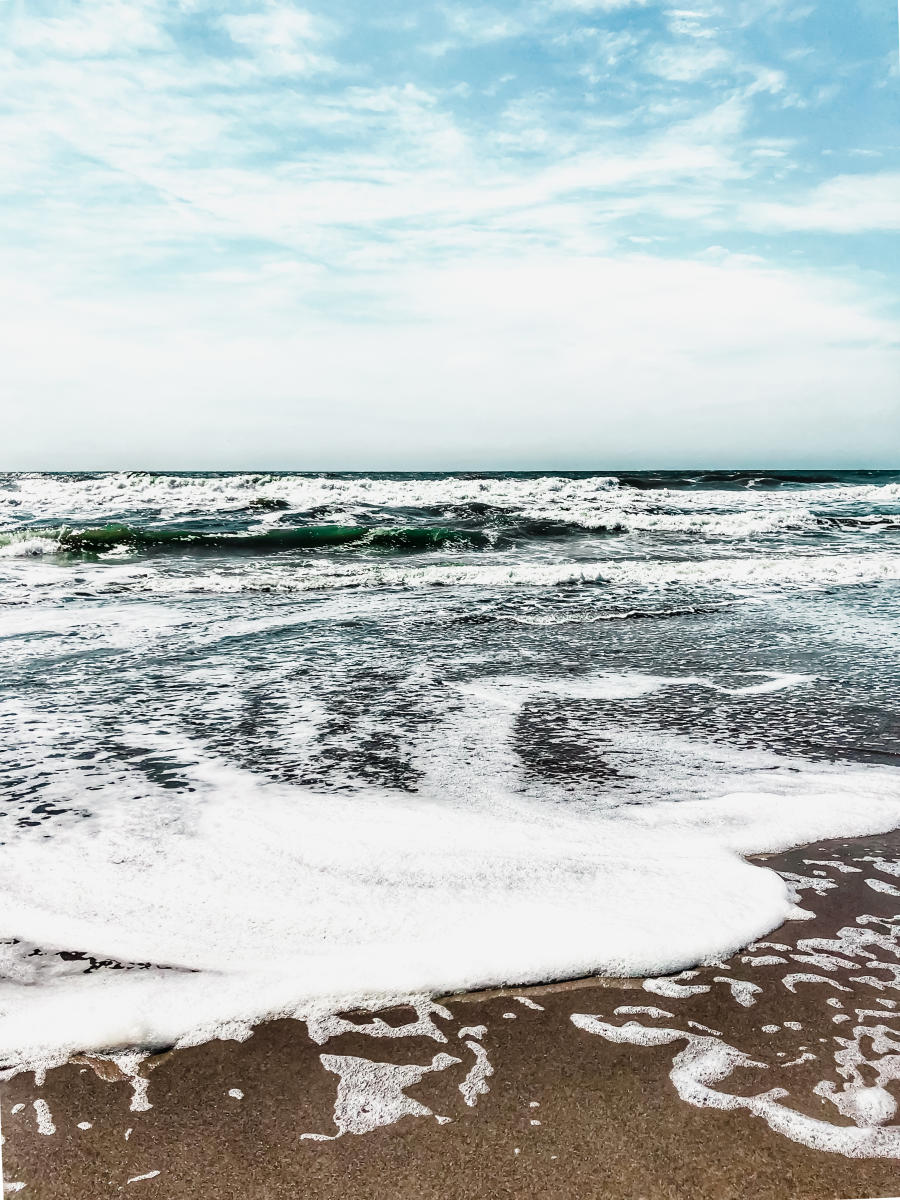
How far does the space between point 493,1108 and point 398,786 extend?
1.43 meters

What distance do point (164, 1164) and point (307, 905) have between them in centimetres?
72

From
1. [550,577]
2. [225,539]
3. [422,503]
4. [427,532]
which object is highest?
[422,503]

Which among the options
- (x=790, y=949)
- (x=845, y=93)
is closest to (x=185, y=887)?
(x=790, y=949)

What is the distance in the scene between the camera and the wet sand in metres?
1.08

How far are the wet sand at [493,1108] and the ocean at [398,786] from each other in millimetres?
110

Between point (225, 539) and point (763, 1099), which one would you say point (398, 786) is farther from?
point (225, 539)

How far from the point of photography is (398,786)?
102 inches

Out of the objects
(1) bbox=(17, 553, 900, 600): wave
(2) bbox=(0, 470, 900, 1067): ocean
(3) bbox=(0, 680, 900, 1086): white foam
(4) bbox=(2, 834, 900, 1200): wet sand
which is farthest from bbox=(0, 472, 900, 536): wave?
(4) bbox=(2, 834, 900, 1200): wet sand

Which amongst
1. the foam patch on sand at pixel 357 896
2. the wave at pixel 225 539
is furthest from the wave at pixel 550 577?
the foam patch on sand at pixel 357 896

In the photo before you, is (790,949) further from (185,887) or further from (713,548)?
(713,548)

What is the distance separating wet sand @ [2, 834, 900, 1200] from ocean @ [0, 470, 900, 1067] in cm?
11

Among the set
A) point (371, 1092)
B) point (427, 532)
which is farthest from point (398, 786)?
point (427, 532)

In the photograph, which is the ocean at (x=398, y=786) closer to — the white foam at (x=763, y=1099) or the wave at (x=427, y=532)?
the white foam at (x=763, y=1099)

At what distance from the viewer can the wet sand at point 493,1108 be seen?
1.08 m
